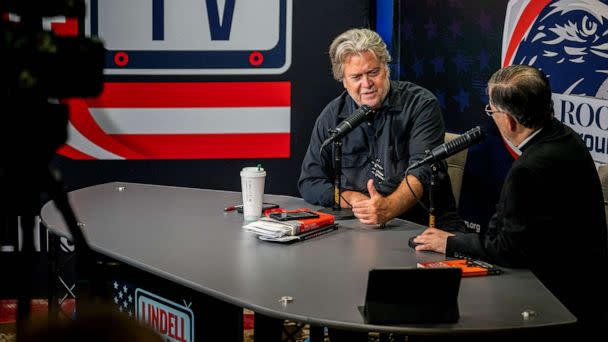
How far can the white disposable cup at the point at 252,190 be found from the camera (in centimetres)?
279

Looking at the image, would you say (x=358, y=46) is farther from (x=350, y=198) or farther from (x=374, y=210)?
(x=374, y=210)

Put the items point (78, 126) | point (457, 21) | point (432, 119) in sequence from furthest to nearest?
point (78, 126) → point (457, 21) → point (432, 119)

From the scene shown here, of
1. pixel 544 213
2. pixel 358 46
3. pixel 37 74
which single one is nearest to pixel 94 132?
pixel 358 46

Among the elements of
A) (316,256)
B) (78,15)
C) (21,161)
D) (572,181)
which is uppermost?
(78,15)

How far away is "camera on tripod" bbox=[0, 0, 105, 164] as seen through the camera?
2.86 ft

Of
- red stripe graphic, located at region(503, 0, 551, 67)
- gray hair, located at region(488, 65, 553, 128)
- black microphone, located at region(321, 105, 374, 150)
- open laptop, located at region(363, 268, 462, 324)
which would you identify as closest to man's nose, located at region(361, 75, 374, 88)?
black microphone, located at region(321, 105, 374, 150)

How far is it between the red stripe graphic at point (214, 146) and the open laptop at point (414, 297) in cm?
257

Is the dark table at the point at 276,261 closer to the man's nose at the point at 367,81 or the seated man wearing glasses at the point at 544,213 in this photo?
the seated man wearing glasses at the point at 544,213

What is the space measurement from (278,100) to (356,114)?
1.49m

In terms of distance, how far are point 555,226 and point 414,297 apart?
0.62 m

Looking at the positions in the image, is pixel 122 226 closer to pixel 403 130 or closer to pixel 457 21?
pixel 403 130

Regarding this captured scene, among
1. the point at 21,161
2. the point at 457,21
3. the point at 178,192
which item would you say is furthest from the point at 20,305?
the point at 457,21

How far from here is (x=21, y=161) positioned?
88 cm

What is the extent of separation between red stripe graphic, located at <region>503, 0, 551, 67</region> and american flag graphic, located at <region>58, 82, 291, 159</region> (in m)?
1.28
